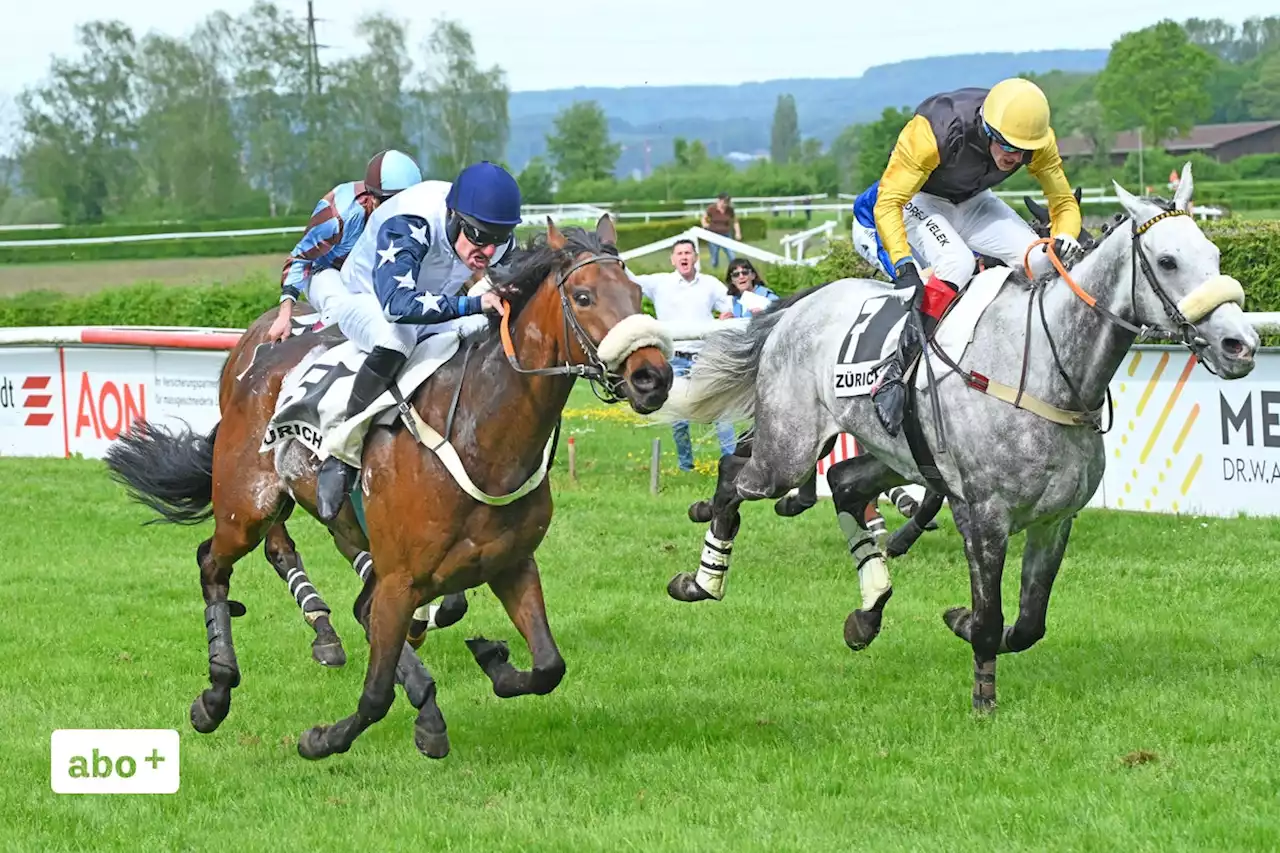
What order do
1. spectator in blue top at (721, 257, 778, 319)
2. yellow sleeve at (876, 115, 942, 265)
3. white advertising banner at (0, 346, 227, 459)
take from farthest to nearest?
white advertising banner at (0, 346, 227, 459) → spectator in blue top at (721, 257, 778, 319) → yellow sleeve at (876, 115, 942, 265)

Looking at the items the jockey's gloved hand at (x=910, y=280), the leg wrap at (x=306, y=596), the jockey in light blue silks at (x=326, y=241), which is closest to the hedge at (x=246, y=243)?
the leg wrap at (x=306, y=596)

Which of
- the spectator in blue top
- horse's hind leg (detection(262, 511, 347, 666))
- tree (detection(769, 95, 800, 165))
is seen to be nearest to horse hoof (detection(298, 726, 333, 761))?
horse's hind leg (detection(262, 511, 347, 666))

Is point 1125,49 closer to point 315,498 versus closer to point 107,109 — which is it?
point 107,109

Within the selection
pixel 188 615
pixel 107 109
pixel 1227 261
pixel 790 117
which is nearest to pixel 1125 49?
pixel 107 109

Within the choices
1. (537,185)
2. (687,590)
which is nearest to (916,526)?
(687,590)

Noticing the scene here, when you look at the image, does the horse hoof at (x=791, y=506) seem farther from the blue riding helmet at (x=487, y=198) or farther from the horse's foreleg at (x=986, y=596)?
the blue riding helmet at (x=487, y=198)

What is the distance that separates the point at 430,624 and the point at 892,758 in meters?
2.41

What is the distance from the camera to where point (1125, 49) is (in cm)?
8044

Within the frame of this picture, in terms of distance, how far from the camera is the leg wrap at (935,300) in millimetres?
7027

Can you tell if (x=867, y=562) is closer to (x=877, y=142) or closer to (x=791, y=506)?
(x=791, y=506)

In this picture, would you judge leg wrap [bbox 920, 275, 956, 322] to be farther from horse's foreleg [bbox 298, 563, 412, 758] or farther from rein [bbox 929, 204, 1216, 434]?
horse's foreleg [bbox 298, 563, 412, 758]

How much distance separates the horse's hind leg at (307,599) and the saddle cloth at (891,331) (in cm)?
259

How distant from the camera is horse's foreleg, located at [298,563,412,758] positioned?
5824 mm

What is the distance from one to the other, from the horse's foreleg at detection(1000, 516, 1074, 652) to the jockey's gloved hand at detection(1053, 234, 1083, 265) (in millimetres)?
1027
